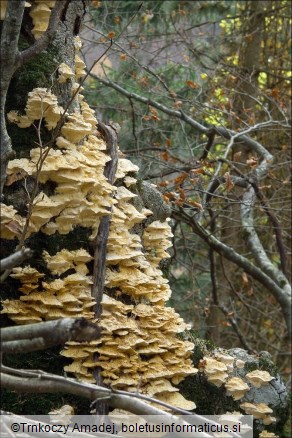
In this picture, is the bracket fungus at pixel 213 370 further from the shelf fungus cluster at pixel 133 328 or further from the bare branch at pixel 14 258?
the bare branch at pixel 14 258

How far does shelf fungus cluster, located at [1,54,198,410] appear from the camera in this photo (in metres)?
3.59

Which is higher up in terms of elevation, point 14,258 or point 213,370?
point 14,258

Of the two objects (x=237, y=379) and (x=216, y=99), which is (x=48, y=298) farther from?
(x=216, y=99)

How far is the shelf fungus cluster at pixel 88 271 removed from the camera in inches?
141

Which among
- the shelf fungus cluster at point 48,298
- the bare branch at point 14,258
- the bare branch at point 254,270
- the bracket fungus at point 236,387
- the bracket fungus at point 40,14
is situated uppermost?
the bracket fungus at point 40,14

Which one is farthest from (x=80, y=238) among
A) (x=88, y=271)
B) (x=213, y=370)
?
(x=213, y=370)

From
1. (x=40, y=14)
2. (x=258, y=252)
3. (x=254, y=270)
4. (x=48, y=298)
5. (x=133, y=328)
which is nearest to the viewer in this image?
(x=48, y=298)

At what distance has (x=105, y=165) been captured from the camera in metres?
4.17

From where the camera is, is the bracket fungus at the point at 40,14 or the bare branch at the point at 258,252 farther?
the bare branch at the point at 258,252

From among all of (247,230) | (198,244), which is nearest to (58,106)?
(247,230)

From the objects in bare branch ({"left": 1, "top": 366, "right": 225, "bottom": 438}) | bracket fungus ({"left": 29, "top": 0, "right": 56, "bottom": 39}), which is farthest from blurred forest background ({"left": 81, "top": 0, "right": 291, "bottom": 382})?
bare branch ({"left": 1, "top": 366, "right": 225, "bottom": 438})

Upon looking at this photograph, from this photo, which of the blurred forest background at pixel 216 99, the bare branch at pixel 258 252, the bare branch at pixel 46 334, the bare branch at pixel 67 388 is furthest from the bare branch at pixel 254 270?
the bare branch at pixel 46 334

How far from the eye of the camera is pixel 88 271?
12.7ft

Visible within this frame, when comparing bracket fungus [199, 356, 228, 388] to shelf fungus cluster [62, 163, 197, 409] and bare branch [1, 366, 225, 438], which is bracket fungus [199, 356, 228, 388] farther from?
bare branch [1, 366, 225, 438]
